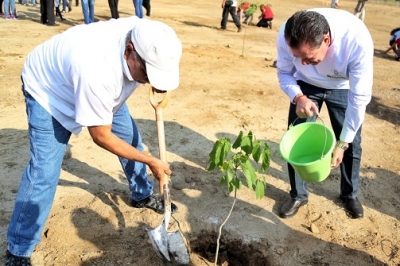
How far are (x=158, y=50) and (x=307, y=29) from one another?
844 millimetres

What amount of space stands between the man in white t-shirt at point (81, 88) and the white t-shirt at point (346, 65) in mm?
1100

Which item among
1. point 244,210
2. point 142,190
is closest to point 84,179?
point 142,190

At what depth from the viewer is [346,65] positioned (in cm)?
257

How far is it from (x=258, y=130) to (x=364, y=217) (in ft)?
5.73

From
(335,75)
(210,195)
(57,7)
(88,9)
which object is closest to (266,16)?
(88,9)

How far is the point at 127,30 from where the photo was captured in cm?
212

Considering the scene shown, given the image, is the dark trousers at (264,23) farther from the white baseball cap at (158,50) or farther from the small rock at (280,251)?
the white baseball cap at (158,50)

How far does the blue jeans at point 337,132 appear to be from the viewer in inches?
116

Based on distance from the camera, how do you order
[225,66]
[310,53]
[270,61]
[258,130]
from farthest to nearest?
[270,61] < [225,66] < [258,130] < [310,53]

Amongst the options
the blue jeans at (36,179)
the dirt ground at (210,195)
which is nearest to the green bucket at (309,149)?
the dirt ground at (210,195)

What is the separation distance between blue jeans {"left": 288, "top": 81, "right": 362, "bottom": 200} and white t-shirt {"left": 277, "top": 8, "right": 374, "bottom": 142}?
3.0 inches

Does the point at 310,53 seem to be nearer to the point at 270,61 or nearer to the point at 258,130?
the point at 258,130

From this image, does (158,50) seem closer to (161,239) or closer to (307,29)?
(307,29)

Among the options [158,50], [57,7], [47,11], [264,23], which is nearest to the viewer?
[158,50]
